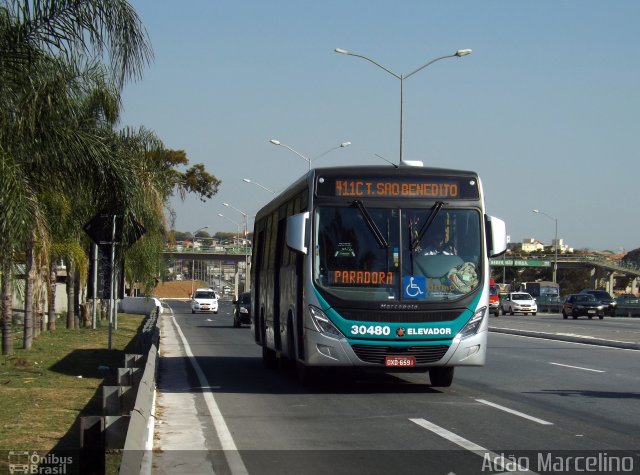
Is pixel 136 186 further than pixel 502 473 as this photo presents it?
Yes

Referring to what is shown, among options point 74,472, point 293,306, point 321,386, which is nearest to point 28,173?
point 293,306

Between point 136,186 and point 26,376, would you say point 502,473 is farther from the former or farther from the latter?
point 26,376

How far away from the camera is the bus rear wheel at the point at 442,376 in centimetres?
1689

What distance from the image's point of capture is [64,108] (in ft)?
48.4

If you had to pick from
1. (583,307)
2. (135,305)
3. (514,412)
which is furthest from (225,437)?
(135,305)

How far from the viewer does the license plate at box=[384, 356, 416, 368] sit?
15492 mm

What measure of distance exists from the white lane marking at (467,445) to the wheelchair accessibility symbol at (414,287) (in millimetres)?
3166

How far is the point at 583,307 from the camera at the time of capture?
203 feet

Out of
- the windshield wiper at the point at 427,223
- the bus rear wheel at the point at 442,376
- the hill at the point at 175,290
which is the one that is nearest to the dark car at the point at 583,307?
the bus rear wheel at the point at 442,376

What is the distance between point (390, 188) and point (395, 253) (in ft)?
3.35

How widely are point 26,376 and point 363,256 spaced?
6.73 metres

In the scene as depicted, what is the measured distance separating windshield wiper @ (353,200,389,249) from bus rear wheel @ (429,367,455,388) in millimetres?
2410

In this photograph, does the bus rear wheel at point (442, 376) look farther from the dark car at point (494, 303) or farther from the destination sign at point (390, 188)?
the dark car at point (494, 303)

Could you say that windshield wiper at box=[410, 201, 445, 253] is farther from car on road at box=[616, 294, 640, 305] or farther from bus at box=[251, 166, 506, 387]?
car on road at box=[616, 294, 640, 305]
